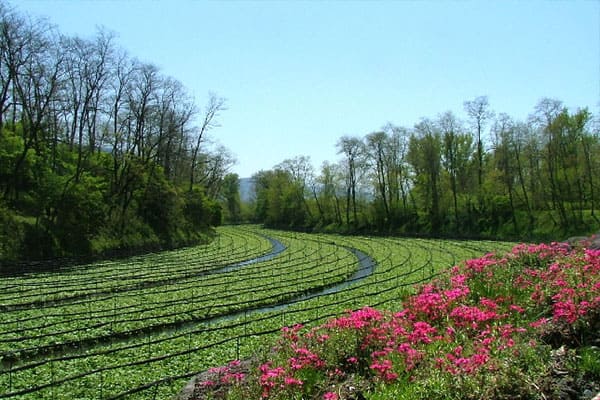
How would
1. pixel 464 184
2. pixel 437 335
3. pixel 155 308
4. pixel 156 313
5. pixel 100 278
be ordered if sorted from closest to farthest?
A: pixel 437 335
pixel 156 313
pixel 155 308
pixel 100 278
pixel 464 184

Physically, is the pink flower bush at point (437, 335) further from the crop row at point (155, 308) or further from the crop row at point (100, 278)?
the crop row at point (100, 278)

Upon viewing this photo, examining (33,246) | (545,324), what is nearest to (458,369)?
(545,324)

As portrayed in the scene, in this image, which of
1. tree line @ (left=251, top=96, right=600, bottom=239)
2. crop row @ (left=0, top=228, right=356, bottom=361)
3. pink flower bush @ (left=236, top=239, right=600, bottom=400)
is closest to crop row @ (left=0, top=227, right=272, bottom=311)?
crop row @ (left=0, top=228, right=356, bottom=361)

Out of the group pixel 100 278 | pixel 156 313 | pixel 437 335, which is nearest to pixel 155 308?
pixel 156 313

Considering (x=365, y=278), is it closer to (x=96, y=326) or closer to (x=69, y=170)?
(x=96, y=326)

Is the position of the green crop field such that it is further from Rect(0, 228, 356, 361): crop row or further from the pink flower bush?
the pink flower bush

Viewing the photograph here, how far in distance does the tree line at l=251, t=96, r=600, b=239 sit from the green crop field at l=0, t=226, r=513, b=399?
22.1 m

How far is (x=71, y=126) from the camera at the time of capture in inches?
1826

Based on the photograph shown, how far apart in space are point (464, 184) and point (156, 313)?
2065 inches

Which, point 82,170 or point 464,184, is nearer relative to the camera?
point 82,170

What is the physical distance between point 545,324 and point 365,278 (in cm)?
1764

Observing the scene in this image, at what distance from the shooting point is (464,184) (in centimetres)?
6066

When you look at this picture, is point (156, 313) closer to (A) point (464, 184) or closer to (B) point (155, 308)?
(B) point (155, 308)

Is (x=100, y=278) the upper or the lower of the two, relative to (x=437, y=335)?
lower
